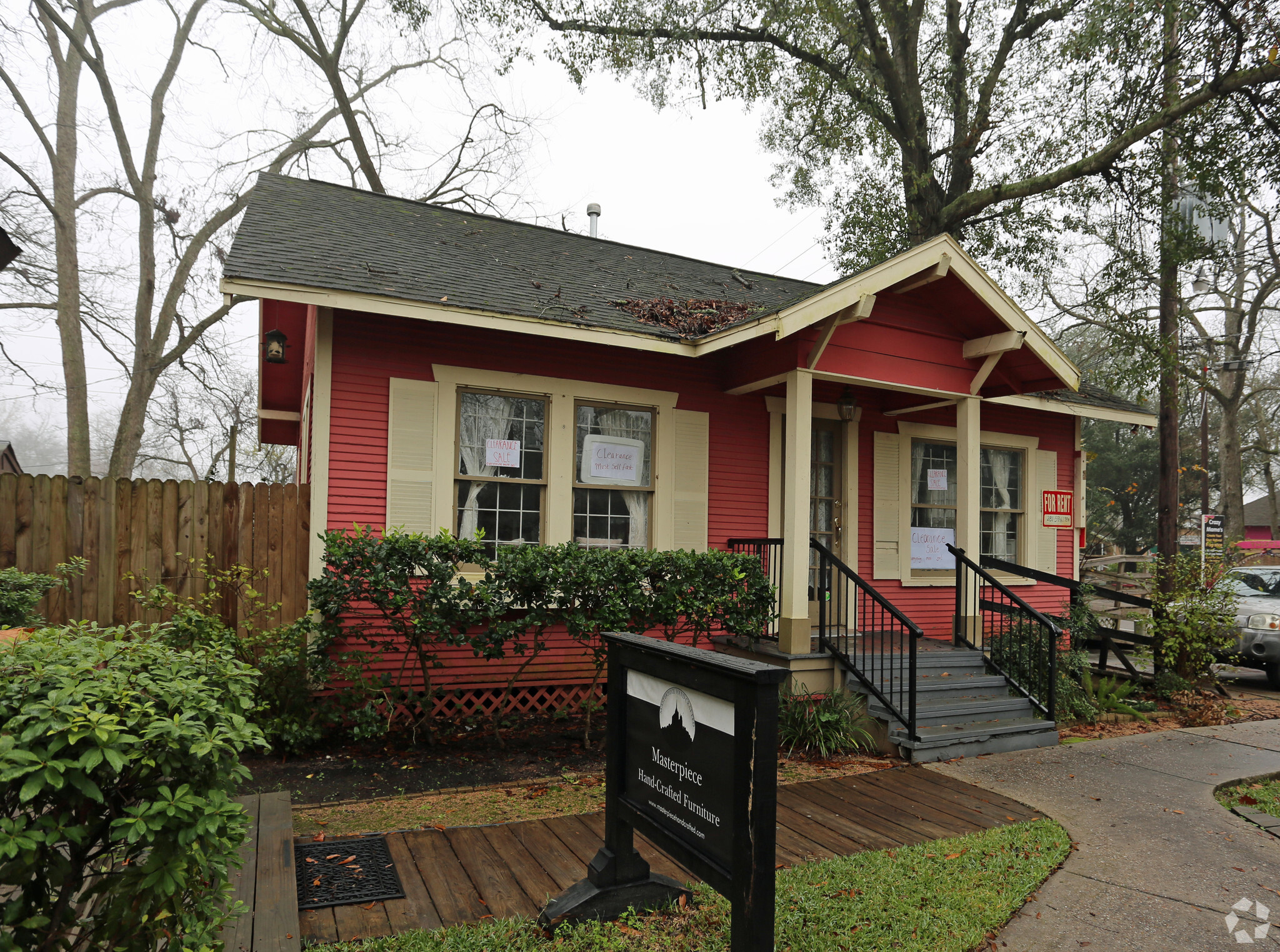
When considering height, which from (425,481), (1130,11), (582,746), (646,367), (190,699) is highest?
(1130,11)

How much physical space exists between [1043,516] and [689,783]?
29.4 ft

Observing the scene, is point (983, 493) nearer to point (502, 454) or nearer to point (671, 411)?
point (671, 411)

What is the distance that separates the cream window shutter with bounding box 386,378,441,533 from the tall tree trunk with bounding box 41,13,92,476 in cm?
1418

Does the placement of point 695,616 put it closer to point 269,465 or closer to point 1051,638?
point 1051,638

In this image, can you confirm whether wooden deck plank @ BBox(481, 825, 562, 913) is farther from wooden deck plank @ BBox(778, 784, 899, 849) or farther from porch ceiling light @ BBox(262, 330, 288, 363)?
porch ceiling light @ BBox(262, 330, 288, 363)

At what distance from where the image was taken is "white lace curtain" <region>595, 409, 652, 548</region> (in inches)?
293

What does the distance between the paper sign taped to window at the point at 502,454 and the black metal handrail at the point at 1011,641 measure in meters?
4.25

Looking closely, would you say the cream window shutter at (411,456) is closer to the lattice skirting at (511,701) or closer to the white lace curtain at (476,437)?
the white lace curtain at (476,437)

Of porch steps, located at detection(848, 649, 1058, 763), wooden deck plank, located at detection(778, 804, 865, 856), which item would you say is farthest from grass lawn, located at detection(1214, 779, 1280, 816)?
wooden deck plank, located at detection(778, 804, 865, 856)

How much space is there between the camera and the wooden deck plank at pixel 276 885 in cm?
279

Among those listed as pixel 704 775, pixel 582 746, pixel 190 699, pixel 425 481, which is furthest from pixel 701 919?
pixel 425 481

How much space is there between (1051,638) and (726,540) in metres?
3.07

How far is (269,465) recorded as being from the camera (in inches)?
1215

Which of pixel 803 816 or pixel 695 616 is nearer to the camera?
pixel 803 816
